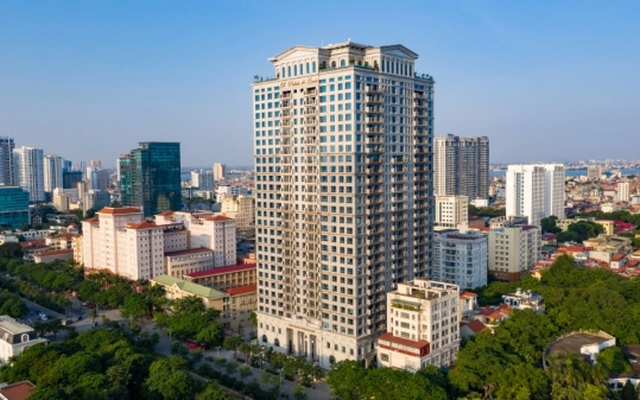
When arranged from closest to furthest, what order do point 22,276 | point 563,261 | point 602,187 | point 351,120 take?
point 351,120, point 563,261, point 22,276, point 602,187

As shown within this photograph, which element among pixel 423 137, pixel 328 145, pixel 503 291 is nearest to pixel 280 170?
pixel 328 145

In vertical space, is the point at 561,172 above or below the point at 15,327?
above

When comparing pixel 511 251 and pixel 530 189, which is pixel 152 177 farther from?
pixel 511 251

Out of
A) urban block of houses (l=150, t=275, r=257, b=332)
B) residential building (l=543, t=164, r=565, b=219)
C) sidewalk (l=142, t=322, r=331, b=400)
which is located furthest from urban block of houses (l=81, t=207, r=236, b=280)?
residential building (l=543, t=164, r=565, b=219)

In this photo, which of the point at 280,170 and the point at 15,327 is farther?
the point at 280,170

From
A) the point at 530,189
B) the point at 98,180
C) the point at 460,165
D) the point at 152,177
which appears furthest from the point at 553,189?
the point at 98,180

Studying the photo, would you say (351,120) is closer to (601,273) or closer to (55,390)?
(55,390)
